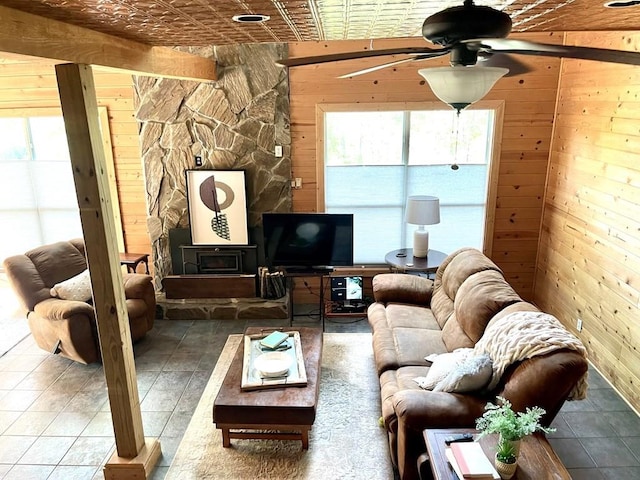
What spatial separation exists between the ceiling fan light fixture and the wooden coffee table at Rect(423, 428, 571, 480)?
1.74 metres

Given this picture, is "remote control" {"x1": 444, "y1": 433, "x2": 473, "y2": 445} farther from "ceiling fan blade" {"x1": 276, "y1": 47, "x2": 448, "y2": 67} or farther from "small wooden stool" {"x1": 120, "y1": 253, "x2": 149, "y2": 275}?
"small wooden stool" {"x1": 120, "y1": 253, "x2": 149, "y2": 275}

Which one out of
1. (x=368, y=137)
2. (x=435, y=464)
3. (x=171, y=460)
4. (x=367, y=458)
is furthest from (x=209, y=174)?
→ (x=435, y=464)

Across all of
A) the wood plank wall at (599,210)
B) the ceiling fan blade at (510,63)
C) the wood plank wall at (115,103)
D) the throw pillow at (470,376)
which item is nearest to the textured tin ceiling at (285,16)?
the ceiling fan blade at (510,63)

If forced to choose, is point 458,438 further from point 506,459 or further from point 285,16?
point 285,16

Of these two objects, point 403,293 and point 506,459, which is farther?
point 403,293

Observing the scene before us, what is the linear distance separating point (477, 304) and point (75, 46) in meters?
2.99

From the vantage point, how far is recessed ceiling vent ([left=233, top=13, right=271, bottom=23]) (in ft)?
6.51

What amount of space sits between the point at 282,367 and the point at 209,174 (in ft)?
8.60

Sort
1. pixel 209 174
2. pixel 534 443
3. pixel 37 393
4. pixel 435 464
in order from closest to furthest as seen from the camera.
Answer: pixel 435 464 < pixel 534 443 < pixel 37 393 < pixel 209 174

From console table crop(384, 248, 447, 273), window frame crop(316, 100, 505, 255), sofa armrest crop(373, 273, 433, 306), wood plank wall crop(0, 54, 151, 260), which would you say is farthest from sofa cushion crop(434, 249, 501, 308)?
wood plank wall crop(0, 54, 151, 260)

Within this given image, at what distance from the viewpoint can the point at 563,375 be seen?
8.18ft

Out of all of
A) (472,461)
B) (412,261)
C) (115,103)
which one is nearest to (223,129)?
(115,103)

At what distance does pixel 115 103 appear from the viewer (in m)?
5.33

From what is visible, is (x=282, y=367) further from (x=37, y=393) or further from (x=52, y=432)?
(x=37, y=393)
